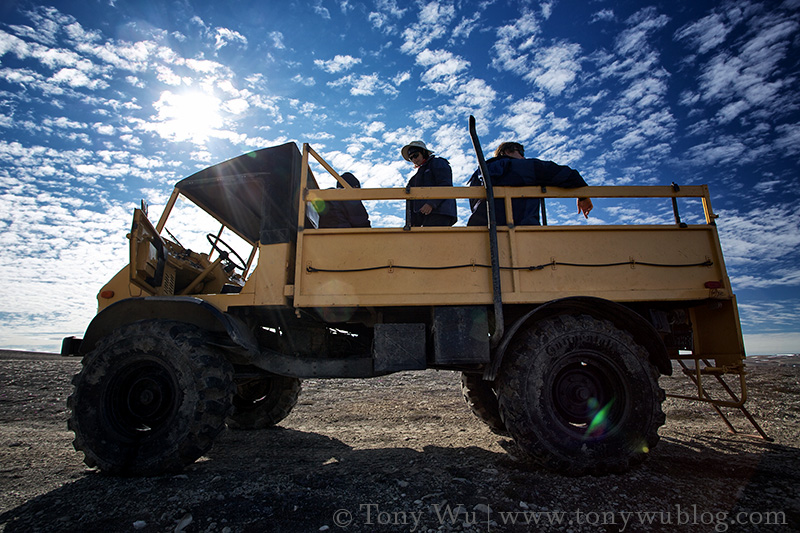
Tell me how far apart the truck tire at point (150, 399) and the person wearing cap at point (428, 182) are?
7.28 feet

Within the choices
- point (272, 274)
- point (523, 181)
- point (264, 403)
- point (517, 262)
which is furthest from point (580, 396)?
point (264, 403)

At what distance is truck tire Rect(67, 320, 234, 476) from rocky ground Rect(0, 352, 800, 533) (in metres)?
0.19

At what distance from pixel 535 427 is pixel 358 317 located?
1856mm

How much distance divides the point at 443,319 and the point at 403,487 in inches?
51.8

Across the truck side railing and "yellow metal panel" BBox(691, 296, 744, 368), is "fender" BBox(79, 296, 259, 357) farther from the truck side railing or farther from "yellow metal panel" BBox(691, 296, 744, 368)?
"yellow metal panel" BBox(691, 296, 744, 368)

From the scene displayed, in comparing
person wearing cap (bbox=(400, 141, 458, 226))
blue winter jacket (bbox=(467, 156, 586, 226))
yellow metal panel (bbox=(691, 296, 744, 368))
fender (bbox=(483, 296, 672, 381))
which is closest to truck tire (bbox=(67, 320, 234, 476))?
person wearing cap (bbox=(400, 141, 458, 226))

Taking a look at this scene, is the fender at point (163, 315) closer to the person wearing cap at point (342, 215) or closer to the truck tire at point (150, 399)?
the truck tire at point (150, 399)

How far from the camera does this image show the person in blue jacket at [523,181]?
146 inches

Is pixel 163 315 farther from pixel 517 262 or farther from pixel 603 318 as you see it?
pixel 603 318

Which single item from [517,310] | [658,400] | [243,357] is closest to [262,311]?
[243,357]

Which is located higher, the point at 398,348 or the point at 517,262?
the point at 517,262

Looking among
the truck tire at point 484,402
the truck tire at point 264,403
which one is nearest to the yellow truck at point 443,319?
the truck tire at point 484,402

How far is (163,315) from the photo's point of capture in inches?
141

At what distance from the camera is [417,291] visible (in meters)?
3.39
